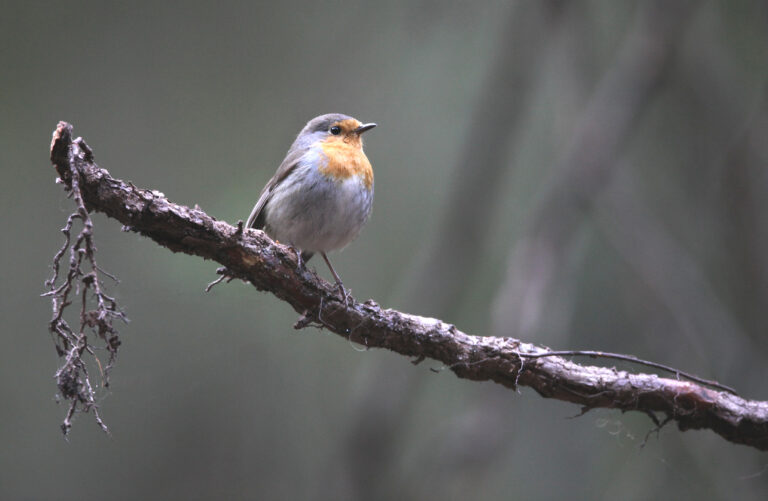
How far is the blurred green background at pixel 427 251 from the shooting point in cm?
407

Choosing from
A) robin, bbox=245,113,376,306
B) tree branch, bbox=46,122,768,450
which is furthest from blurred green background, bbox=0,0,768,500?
tree branch, bbox=46,122,768,450

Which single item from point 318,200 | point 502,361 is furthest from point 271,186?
point 502,361

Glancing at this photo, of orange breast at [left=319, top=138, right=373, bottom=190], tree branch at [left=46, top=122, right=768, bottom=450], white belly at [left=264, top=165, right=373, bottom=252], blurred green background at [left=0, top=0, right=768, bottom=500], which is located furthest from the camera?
blurred green background at [left=0, top=0, right=768, bottom=500]

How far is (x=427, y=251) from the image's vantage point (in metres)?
4.74

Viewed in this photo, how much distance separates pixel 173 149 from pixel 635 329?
313cm

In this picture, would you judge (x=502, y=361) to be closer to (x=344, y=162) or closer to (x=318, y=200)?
(x=318, y=200)

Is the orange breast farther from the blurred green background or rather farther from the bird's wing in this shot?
the blurred green background

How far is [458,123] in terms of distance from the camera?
18.9ft

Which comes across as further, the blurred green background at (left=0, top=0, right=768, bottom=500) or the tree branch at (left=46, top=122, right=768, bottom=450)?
the blurred green background at (left=0, top=0, right=768, bottom=500)

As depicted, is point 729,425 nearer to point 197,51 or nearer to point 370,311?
point 370,311

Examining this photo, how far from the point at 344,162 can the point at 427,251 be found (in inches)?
57.3

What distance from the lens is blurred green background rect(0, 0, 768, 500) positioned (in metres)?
4.07

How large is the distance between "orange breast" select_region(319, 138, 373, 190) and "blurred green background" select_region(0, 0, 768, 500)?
2.41 feet

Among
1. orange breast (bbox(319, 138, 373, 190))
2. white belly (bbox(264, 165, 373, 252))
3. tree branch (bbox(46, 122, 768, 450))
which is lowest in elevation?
tree branch (bbox(46, 122, 768, 450))
